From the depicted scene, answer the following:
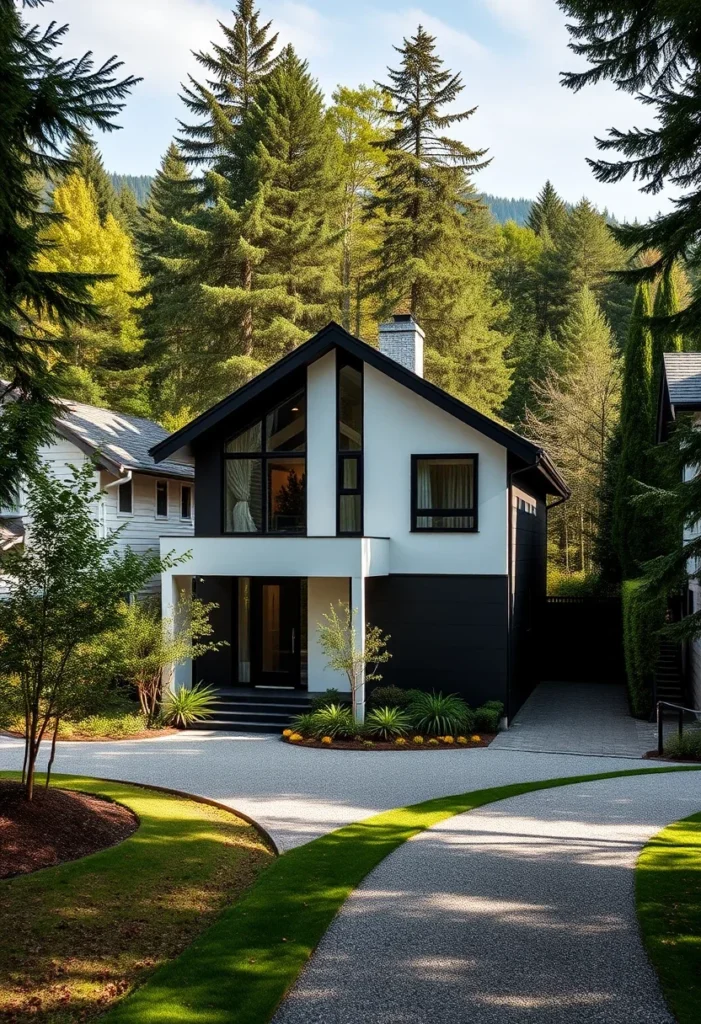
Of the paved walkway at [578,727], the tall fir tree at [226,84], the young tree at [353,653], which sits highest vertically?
the tall fir tree at [226,84]

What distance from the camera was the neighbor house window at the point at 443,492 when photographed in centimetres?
1753

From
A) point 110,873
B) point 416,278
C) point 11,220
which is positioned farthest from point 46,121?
point 416,278

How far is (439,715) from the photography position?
1596 centimetres

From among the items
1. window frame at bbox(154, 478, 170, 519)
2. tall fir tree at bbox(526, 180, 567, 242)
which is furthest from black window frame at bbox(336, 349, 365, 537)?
tall fir tree at bbox(526, 180, 567, 242)

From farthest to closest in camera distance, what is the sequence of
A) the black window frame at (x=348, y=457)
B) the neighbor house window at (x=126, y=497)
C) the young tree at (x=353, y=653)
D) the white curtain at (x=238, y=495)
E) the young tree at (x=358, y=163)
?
the young tree at (x=358, y=163) → the neighbor house window at (x=126, y=497) → the white curtain at (x=238, y=495) → the black window frame at (x=348, y=457) → the young tree at (x=353, y=653)

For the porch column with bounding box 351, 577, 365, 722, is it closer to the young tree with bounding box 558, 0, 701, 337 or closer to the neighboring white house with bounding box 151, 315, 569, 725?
the neighboring white house with bounding box 151, 315, 569, 725

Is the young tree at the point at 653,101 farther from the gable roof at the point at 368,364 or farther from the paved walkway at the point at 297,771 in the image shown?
the gable roof at the point at 368,364

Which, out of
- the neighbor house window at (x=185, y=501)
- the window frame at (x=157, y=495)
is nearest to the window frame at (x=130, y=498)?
the window frame at (x=157, y=495)

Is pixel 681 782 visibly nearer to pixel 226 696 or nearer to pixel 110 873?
pixel 110 873

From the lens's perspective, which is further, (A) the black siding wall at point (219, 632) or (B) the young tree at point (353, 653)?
(A) the black siding wall at point (219, 632)

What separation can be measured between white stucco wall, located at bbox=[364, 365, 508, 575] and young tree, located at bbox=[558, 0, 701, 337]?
8888 millimetres

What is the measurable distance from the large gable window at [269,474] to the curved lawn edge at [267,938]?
9.30 metres

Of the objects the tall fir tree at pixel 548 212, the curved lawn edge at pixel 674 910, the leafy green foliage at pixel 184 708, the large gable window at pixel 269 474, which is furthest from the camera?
the tall fir tree at pixel 548 212

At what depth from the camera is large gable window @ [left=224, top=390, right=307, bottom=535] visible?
18.4m
